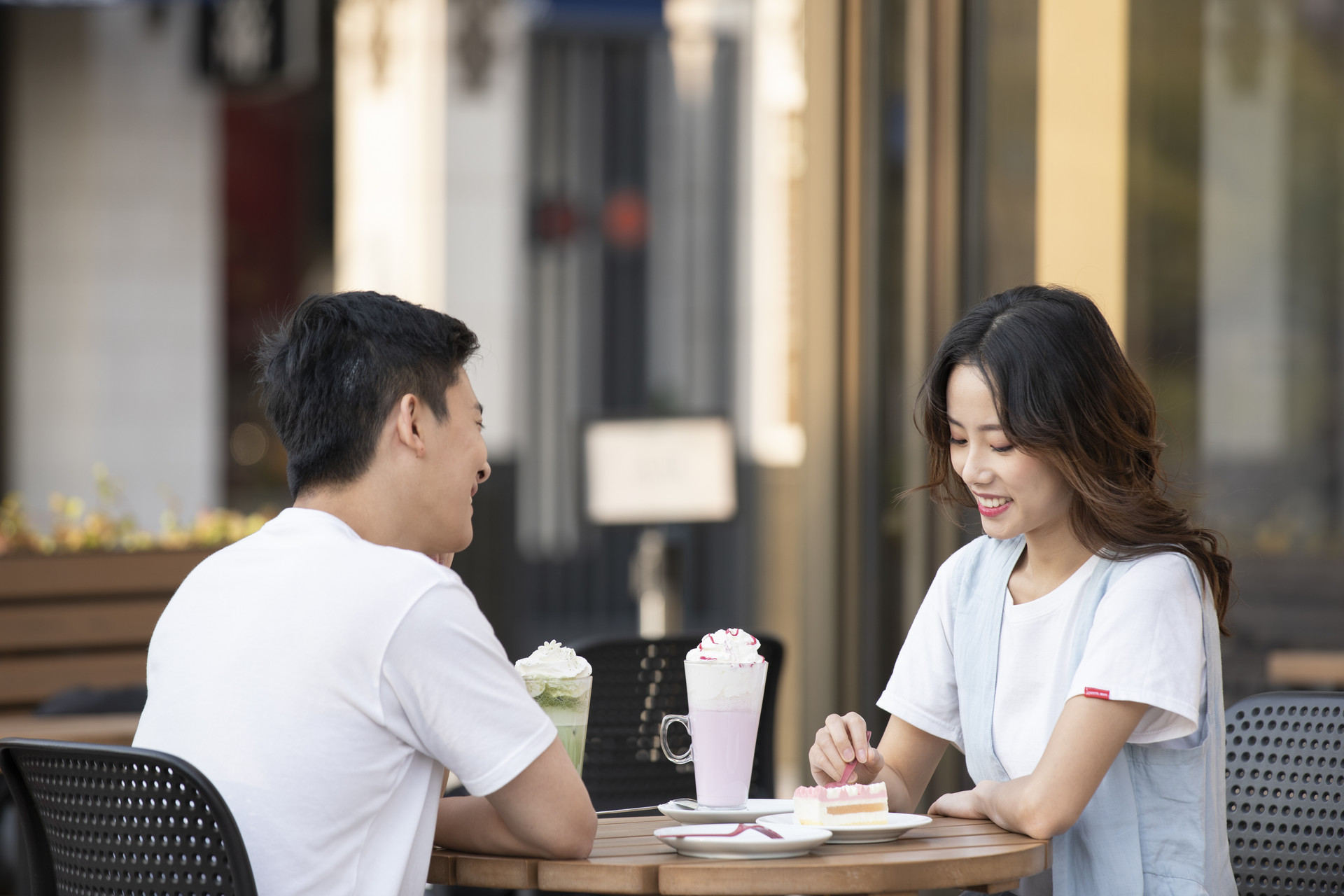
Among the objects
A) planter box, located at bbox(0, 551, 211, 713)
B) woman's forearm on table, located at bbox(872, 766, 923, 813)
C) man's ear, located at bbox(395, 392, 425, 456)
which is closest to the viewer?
man's ear, located at bbox(395, 392, 425, 456)

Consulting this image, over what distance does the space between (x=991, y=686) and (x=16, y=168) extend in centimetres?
770

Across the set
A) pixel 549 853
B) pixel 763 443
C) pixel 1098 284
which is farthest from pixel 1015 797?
pixel 763 443

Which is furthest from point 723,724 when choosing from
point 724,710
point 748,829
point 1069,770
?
point 1069,770

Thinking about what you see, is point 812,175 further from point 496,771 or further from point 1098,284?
point 496,771

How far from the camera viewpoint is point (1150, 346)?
3975 millimetres

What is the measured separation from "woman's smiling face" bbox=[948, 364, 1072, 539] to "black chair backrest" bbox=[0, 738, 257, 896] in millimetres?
968

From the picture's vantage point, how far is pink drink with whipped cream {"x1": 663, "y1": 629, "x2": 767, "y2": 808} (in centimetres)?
172

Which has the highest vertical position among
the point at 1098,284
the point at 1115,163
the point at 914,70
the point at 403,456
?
the point at 914,70

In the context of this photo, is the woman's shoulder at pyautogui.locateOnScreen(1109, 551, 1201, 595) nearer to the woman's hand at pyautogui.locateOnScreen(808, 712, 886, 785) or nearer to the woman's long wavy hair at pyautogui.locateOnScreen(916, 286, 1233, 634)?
the woman's long wavy hair at pyautogui.locateOnScreen(916, 286, 1233, 634)

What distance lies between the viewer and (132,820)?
1.48 metres

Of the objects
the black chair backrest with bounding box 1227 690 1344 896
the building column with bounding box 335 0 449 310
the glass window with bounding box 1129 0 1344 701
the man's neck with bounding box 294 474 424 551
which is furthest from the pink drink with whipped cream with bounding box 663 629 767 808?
the building column with bounding box 335 0 449 310

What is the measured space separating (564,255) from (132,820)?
7.28 metres

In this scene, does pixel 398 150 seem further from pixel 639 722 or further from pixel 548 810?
pixel 548 810

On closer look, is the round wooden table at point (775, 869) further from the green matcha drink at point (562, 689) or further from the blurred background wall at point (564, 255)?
the blurred background wall at point (564, 255)
